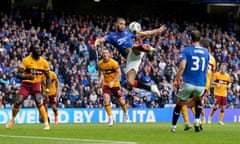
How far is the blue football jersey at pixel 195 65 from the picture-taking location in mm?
18328

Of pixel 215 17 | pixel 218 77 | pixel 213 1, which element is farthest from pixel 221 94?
pixel 215 17

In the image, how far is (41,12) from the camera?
39938 mm

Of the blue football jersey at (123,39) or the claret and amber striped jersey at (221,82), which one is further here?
the claret and amber striped jersey at (221,82)

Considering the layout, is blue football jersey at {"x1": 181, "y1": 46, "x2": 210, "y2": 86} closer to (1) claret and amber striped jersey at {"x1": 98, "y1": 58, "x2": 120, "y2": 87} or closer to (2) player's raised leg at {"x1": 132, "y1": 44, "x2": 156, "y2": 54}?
(2) player's raised leg at {"x1": 132, "y1": 44, "x2": 156, "y2": 54}

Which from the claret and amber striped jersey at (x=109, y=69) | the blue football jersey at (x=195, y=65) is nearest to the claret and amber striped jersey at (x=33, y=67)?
the blue football jersey at (x=195, y=65)

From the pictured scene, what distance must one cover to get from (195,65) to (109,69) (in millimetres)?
7347

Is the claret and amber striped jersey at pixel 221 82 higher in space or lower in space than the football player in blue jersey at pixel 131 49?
lower

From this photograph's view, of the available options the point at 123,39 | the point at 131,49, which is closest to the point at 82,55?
the point at 123,39

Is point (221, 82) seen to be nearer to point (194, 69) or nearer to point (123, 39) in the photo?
point (123, 39)

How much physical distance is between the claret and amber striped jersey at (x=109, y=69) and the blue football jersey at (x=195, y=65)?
7020 millimetres


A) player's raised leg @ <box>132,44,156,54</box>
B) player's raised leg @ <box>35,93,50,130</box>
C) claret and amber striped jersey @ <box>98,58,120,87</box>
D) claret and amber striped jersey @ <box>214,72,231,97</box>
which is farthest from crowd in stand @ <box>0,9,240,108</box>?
player's raised leg @ <box>132,44,156,54</box>

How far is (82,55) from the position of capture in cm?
3762

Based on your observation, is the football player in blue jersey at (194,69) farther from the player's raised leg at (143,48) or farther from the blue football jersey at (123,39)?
the blue football jersey at (123,39)

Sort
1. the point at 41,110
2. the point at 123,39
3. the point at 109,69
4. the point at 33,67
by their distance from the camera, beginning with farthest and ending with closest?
the point at 109,69 → the point at 33,67 → the point at 41,110 → the point at 123,39
